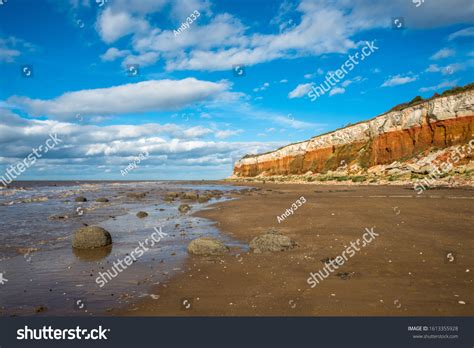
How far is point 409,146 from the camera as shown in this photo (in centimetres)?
5331

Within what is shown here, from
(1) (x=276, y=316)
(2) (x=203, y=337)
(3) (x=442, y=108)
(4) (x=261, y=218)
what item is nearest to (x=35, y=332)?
(2) (x=203, y=337)

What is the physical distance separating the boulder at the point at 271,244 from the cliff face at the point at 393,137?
44863 mm

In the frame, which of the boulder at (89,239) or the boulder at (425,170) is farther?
the boulder at (425,170)

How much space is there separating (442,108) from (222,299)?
54.8 meters

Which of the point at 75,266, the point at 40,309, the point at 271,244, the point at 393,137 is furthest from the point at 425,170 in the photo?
the point at 40,309

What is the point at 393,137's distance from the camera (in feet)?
186

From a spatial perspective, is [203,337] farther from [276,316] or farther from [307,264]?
[307,264]

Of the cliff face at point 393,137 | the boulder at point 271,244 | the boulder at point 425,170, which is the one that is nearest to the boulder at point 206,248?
the boulder at point 271,244

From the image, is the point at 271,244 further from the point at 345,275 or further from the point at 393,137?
the point at 393,137

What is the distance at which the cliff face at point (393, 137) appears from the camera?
45844 mm

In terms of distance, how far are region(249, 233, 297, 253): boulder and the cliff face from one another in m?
44.9

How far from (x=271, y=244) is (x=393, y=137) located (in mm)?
53915

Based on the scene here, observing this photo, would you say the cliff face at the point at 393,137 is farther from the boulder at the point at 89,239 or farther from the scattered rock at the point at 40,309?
the scattered rock at the point at 40,309

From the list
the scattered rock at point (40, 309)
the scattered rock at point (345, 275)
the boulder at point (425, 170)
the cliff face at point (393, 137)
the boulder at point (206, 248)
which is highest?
the cliff face at point (393, 137)
